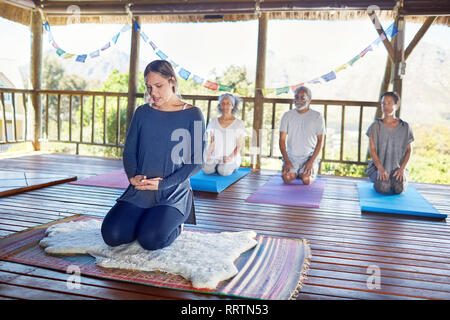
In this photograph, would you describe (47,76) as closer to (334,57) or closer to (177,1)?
(334,57)

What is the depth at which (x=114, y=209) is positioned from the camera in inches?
79.5

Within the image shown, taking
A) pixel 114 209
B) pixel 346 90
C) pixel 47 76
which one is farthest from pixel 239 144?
pixel 47 76

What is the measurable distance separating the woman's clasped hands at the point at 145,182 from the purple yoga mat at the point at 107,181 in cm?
161

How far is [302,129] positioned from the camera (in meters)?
4.23

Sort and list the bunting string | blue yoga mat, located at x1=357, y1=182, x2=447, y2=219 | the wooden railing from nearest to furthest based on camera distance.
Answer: blue yoga mat, located at x1=357, y1=182, x2=447, y2=219 < the bunting string < the wooden railing

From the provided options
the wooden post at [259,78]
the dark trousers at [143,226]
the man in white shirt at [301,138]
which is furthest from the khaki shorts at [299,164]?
the dark trousers at [143,226]

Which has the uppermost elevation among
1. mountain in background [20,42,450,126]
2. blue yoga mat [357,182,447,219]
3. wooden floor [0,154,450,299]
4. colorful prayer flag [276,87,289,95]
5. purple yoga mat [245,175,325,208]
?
mountain in background [20,42,450,126]

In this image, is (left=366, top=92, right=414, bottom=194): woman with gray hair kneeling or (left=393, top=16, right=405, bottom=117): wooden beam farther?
(left=393, top=16, right=405, bottom=117): wooden beam

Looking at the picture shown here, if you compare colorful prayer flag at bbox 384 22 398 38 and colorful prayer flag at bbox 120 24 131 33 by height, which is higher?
colorful prayer flag at bbox 120 24 131 33

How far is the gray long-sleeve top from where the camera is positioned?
6.76 feet

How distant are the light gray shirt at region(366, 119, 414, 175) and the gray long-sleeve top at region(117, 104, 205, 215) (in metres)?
2.34

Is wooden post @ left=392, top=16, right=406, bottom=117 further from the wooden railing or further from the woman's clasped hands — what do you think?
the woman's clasped hands

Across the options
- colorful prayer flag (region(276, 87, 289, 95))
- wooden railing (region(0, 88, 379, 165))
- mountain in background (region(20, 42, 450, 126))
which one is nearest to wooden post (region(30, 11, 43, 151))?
wooden railing (region(0, 88, 379, 165))

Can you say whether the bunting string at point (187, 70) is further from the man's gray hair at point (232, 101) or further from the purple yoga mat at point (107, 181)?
the purple yoga mat at point (107, 181)
